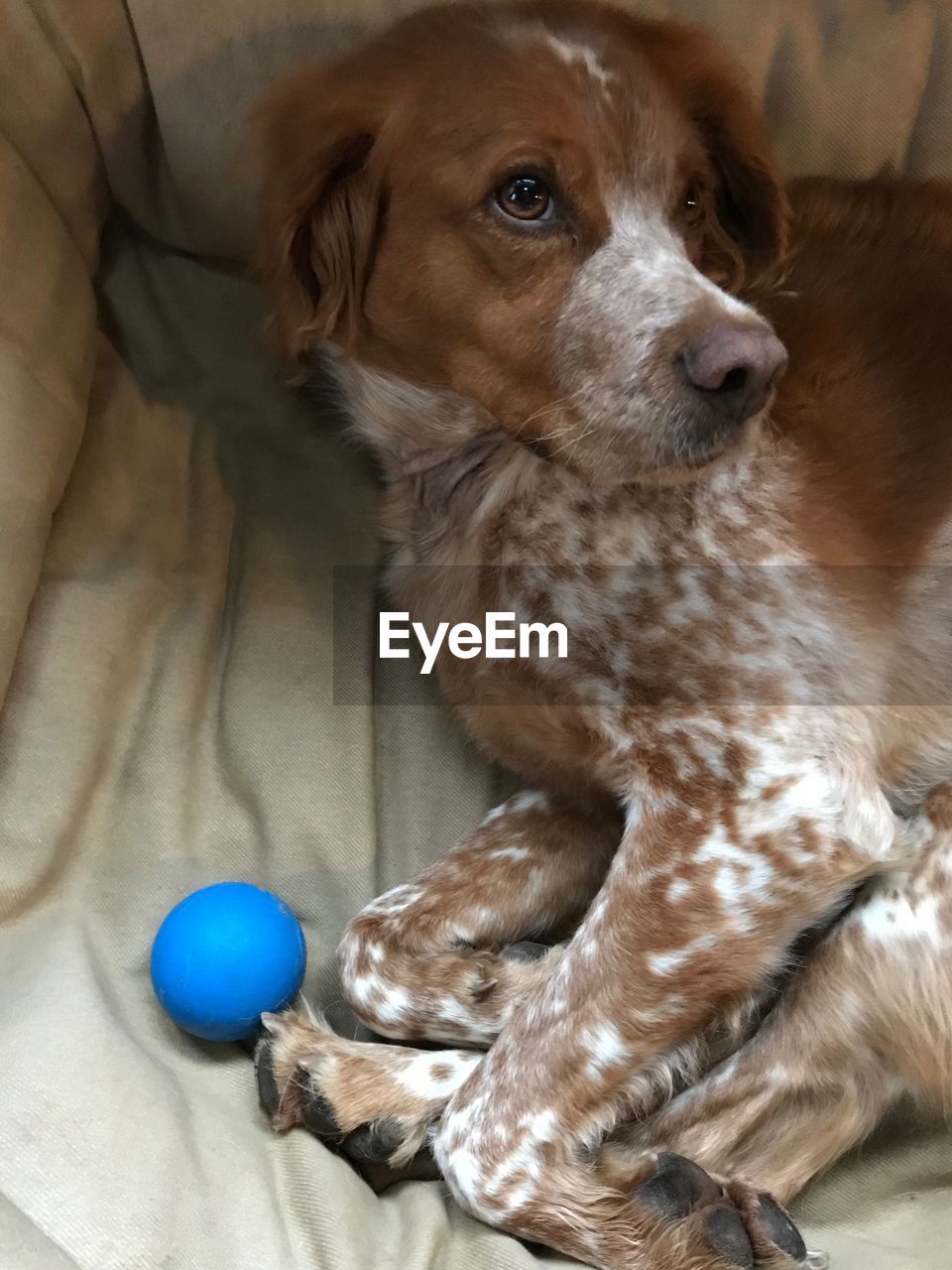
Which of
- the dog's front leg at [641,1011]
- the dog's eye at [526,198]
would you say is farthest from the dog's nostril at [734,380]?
the dog's front leg at [641,1011]

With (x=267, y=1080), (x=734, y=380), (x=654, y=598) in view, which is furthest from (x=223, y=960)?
(x=734, y=380)

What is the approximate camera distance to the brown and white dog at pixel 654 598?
1468 millimetres

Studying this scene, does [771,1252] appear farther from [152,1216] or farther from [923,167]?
[923,167]

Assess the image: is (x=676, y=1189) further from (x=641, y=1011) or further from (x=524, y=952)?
(x=524, y=952)

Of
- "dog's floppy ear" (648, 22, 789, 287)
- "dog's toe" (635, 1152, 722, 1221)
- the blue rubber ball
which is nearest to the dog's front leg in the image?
"dog's toe" (635, 1152, 722, 1221)

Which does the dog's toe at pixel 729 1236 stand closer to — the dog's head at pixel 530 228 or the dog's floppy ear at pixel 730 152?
the dog's head at pixel 530 228

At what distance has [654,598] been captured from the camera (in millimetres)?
1596

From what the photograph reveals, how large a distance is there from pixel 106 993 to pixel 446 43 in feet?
4.32

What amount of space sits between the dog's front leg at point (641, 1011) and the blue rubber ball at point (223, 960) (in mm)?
293

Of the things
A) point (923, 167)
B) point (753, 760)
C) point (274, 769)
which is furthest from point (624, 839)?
point (923, 167)

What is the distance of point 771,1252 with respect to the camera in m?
1.46

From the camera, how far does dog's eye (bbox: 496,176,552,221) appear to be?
146 cm

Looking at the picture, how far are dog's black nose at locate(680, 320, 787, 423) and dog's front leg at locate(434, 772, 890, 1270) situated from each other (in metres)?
0.50

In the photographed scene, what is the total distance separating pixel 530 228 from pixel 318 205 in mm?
302
